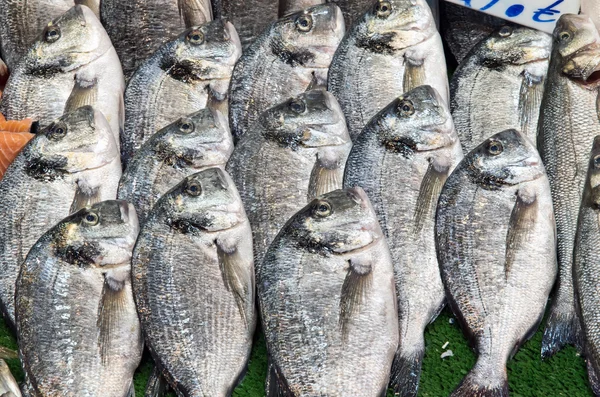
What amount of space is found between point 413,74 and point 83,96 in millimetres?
1440

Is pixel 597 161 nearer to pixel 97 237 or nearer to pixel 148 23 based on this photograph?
pixel 97 237

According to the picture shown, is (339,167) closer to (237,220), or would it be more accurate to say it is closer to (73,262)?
(237,220)

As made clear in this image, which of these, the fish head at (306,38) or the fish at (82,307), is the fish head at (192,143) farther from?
the fish head at (306,38)

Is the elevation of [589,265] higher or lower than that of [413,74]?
lower

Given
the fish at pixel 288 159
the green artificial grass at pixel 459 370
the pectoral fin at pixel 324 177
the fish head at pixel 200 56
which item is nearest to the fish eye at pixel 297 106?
the fish at pixel 288 159

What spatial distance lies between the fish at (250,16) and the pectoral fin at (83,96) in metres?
0.75

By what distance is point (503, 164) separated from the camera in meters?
3.36

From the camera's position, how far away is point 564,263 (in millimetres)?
3338

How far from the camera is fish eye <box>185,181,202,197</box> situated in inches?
132

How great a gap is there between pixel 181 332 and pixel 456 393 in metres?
0.94

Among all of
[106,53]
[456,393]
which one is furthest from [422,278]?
[106,53]

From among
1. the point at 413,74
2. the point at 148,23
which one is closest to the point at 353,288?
the point at 413,74

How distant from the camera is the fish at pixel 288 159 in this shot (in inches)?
138

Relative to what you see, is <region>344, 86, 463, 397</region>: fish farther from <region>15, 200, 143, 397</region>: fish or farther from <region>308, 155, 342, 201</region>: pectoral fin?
<region>15, 200, 143, 397</region>: fish
